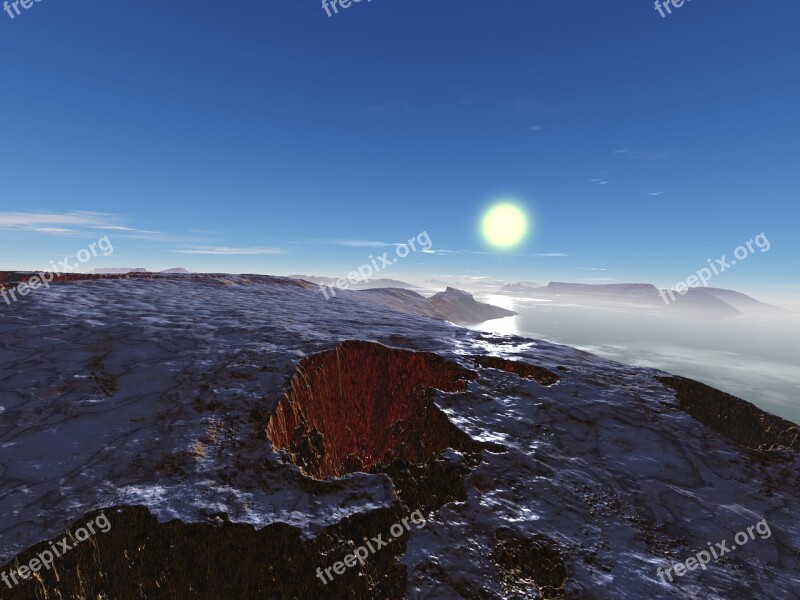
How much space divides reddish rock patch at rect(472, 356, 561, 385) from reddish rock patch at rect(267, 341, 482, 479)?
29.3 inches

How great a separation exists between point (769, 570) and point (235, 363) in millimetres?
7762

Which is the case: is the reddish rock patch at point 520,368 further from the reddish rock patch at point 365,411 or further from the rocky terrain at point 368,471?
the reddish rock patch at point 365,411

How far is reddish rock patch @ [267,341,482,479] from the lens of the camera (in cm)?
520

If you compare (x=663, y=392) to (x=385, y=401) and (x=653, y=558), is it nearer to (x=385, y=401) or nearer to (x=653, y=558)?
(x=653, y=558)

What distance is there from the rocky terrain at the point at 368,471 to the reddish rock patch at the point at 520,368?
4 centimetres

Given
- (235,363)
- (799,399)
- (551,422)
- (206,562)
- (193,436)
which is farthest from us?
(799,399)

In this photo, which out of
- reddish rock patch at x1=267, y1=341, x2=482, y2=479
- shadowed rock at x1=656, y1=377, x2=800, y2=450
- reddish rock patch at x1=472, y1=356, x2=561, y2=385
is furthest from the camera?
reddish rock patch at x1=472, y1=356, x2=561, y2=385

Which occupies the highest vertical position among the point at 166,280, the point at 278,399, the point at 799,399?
the point at 166,280

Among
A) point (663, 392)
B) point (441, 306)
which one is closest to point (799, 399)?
point (441, 306)

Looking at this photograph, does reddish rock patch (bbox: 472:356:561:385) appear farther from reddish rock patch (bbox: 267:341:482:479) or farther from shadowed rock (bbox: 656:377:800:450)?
shadowed rock (bbox: 656:377:800:450)

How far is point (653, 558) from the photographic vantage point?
11.3ft

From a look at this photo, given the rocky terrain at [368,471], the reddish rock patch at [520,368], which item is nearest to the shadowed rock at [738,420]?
the rocky terrain at [368,471]

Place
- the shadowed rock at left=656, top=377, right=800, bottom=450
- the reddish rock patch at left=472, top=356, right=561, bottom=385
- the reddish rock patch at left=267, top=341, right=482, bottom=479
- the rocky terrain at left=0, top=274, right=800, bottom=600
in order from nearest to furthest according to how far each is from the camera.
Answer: the rocky terrain at left=0, top=274, right=800, bottom=600, the reddish rock patch at left=267, top=341, right=482, bottom=479, the shadowed rock at left=656, top=377, right=800, bottom=450, the reddish rock patch at left=472, top=356, right=561, bottom=385

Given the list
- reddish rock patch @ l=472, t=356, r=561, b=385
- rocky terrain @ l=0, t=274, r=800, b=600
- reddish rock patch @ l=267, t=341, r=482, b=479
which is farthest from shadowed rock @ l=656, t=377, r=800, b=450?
reddish rock patch @ l=267, t=341, r=482, b=479
